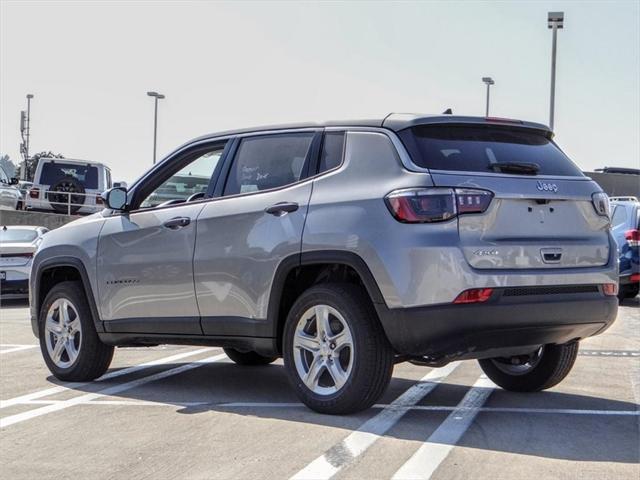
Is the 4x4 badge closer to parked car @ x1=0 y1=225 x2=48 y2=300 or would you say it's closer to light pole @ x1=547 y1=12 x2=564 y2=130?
parked car @ x1=0 y1=225 x2=48 y2=300

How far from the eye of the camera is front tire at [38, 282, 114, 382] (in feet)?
26.7

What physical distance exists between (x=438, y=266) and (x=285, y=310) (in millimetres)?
1332

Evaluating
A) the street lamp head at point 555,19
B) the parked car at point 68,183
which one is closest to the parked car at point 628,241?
the street lamp head at point 555,19

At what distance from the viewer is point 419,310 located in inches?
233

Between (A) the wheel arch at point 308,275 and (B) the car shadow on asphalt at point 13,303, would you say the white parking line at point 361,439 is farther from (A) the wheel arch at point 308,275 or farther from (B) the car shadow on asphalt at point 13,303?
(B) the car shadow on asphalt at point 13,303

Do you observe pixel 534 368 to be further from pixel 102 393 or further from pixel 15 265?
pixel 15 265

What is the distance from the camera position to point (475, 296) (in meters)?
5.89

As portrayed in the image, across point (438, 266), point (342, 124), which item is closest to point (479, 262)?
point (438, 266)

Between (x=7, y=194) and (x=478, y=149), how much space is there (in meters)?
26.5

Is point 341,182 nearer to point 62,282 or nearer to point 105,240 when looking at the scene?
point 105,240

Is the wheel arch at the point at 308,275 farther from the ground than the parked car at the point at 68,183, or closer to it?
closer to it

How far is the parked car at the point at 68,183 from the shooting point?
100.0 ft

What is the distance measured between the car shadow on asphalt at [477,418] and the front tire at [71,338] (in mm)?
186

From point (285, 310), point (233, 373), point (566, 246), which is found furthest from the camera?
point (233, 373)
